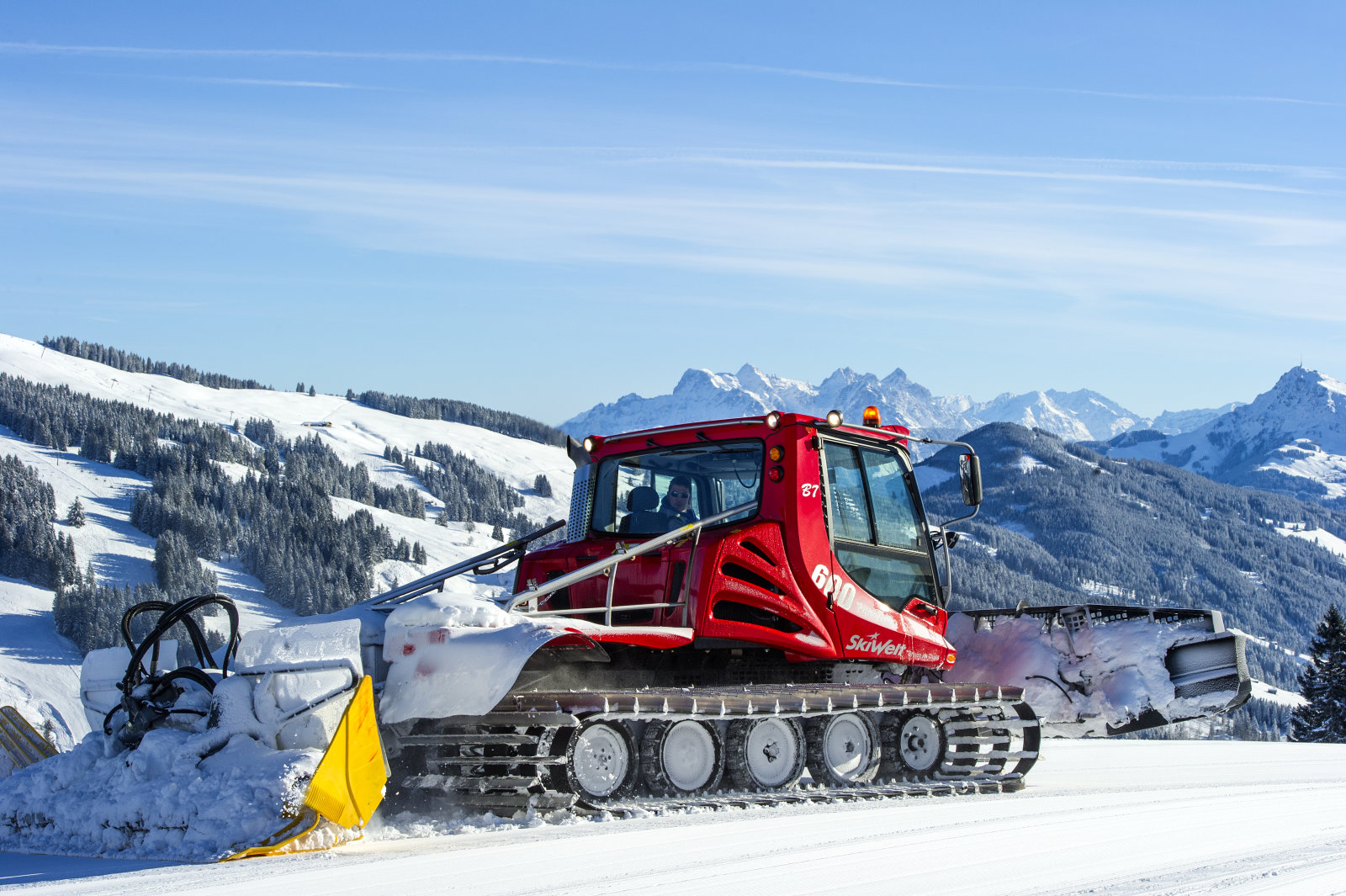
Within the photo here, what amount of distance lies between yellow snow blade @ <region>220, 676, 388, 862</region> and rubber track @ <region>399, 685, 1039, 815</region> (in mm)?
436

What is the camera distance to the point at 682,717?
25.1 feet

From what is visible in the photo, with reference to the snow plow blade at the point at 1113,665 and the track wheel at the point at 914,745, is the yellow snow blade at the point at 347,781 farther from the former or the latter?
the snow plow blade at the point at 1113,665

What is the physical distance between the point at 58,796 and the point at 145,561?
86531mm

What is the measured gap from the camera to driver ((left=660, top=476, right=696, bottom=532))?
9.48 metres

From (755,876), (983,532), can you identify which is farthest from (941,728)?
(983,532)

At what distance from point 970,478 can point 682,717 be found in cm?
355

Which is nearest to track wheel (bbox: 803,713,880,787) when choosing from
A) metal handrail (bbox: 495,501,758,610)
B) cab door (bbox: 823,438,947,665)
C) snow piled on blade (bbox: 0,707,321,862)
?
cab door (bbox: 823,438,947,665)

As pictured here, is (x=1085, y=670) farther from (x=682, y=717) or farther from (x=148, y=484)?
(x=148, y=484)

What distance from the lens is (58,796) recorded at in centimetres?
686

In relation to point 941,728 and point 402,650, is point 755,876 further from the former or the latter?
point 941,728

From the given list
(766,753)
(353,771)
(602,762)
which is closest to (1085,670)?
(766,753)

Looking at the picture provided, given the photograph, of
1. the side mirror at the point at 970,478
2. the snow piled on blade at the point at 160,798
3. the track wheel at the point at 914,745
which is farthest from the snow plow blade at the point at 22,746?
the side mirror at the point at 970,478

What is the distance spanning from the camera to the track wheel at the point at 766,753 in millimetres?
8094

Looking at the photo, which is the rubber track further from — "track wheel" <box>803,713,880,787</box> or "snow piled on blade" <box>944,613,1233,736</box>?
"snow piled on blade" <box>944,613,1233,736</box>
